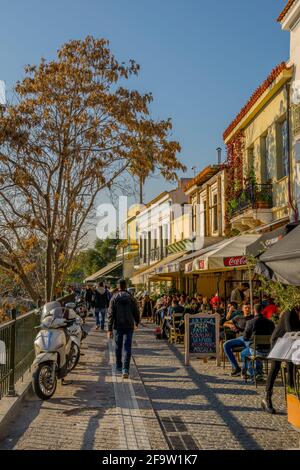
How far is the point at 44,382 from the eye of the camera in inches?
336

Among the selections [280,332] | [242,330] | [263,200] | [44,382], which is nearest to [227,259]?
[242,330]

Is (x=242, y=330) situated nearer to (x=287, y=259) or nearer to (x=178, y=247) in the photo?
(x=287, y=259)

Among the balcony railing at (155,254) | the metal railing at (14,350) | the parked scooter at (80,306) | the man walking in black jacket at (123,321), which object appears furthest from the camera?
the balcony railing at (155,254)

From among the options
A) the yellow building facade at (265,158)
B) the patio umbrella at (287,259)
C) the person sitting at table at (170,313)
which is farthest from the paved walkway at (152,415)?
the yellow building facade at (265,158)

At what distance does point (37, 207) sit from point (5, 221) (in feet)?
3.50

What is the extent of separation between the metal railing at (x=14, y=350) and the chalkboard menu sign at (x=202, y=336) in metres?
3.26

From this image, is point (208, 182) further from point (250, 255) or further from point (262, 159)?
point (250, 255)

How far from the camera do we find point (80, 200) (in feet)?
58.8

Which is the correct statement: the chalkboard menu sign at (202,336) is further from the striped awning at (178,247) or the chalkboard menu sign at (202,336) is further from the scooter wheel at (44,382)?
the striped awning at (178,247)

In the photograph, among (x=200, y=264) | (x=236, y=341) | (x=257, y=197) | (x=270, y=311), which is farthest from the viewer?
(x=257, y=197)

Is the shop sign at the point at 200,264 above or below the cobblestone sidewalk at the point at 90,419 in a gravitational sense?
above

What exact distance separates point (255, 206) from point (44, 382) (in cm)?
1115

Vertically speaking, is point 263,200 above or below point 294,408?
above

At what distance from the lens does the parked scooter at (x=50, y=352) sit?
27.7ft
